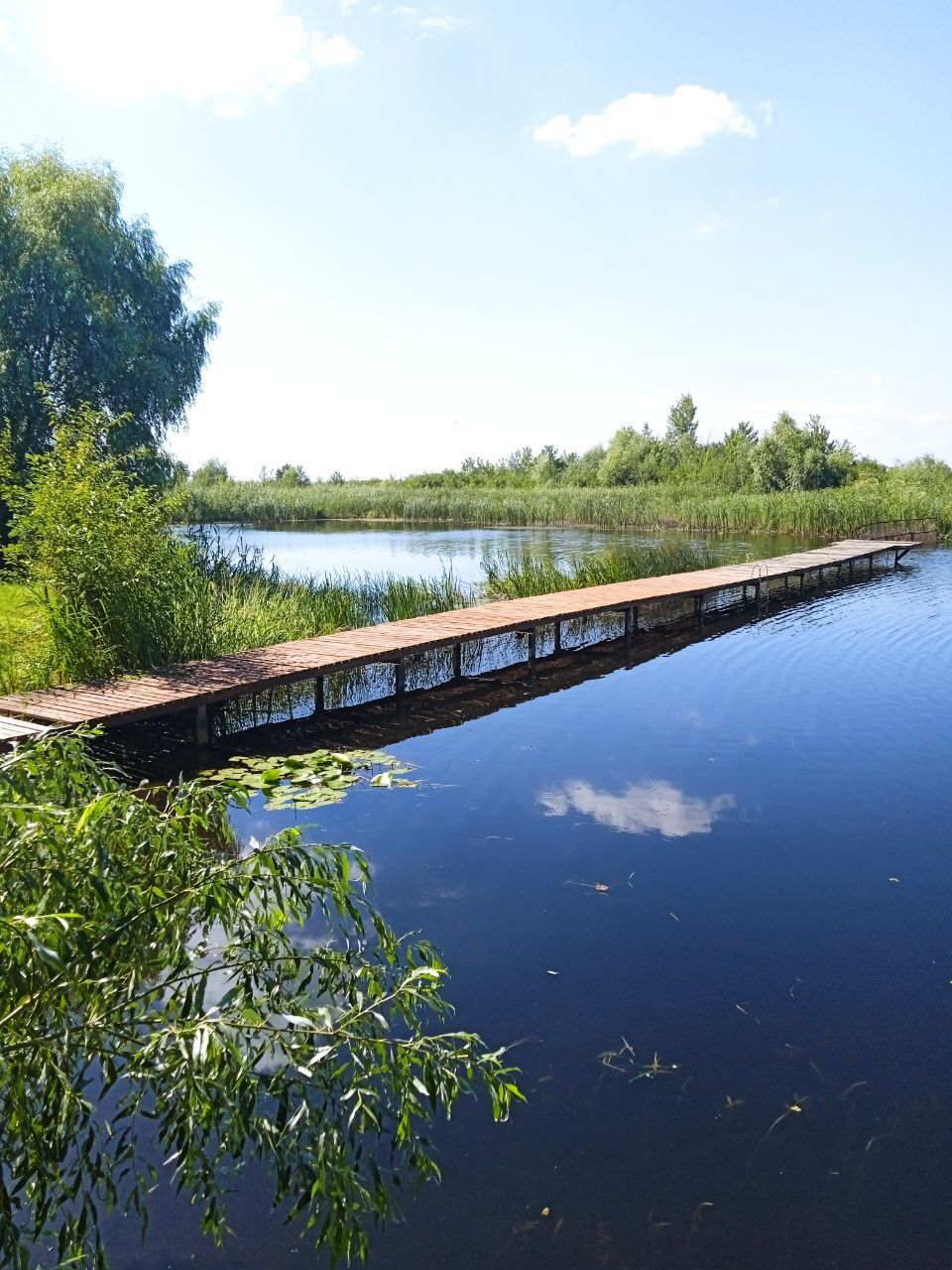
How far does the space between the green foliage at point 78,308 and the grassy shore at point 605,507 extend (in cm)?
461

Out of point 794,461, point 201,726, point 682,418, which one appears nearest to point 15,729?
point 201,726

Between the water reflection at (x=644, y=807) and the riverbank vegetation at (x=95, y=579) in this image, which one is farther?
the riverbank vegetation at (x=95, y=579)

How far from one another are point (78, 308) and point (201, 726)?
12.7m

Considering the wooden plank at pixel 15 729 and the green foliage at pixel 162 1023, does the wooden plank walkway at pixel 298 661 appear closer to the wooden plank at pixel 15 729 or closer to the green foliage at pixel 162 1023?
the wooden plank at pixel 15 729

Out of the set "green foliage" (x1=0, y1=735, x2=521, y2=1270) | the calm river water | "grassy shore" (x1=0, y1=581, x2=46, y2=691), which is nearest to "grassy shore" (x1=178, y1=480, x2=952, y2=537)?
the calm river water

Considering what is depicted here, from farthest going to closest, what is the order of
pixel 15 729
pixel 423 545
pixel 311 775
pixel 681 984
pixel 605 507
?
pixel 605 507 → pixel 423 545 → pixel 311 775 → pixel 15 729 → pixel 681 984

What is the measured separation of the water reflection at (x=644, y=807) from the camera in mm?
6207

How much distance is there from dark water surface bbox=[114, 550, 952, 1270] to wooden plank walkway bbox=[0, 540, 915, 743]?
1.33 metres

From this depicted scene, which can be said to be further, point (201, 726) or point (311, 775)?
point (201, 726)

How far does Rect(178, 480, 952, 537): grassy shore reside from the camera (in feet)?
104

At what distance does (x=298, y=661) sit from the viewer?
29.4 feet

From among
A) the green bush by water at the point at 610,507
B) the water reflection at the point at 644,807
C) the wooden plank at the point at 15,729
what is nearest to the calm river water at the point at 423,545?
the green bush by water at the point at 610,507

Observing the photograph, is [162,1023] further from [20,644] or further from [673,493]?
[673,493]

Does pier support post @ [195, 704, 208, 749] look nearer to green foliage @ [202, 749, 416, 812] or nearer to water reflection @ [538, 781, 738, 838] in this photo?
green foliage @ [202, 749, 416, 812]
